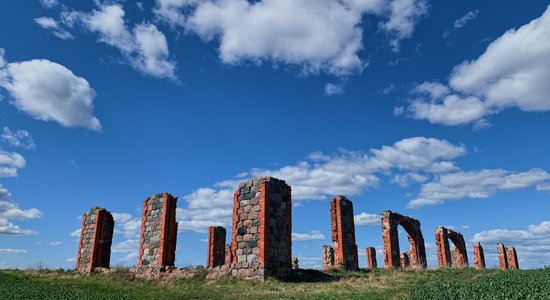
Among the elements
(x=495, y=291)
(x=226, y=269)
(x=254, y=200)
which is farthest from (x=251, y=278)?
(x=495, y=291)

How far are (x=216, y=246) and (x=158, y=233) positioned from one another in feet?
29.0

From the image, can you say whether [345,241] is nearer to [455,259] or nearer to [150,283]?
[150,283]

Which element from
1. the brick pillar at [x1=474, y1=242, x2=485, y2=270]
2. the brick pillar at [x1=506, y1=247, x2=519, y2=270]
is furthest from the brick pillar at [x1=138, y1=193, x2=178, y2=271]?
the brick pillar at [x1=506, y1=247, x2=519, y2=270]

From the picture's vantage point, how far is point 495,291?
11547mm

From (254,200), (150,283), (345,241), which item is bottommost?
(150,283)

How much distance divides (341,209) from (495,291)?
1337cm

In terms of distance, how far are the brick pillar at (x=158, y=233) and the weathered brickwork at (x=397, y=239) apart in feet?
48.7

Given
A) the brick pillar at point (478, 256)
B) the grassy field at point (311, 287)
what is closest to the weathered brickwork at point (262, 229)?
the grassy field at point (311, 287)

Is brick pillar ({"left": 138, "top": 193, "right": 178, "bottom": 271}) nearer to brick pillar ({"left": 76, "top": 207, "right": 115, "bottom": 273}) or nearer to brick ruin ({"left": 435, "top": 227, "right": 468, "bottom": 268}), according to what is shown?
brick pillar ({"left": 76, "top": 207, "right": 115, "bottom": 273})

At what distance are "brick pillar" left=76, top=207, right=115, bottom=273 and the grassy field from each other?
3.33m

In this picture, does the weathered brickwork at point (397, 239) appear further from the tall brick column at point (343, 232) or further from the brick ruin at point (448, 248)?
the tall brick column at point (343, 232)

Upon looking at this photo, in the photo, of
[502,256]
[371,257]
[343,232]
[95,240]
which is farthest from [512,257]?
[95,240]

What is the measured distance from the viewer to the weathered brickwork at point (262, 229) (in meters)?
17.8

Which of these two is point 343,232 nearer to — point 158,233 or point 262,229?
point 262,229
